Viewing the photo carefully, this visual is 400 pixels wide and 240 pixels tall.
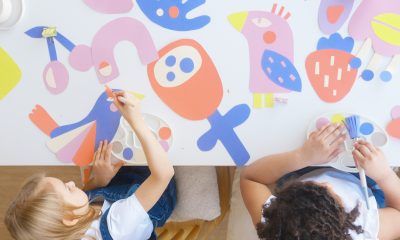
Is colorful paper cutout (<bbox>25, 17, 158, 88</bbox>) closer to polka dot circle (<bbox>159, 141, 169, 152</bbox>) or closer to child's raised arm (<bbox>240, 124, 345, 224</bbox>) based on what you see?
polka dot circle (<bbox>159, 141, 169, 152</bbox>)

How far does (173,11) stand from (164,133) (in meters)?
0.21

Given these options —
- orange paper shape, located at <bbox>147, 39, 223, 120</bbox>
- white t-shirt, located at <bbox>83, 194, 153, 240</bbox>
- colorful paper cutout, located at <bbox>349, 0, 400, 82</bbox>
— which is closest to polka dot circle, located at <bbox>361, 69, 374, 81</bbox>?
colorful paper cutout, located at <bbox>349, 0, 400, 82</bbox>

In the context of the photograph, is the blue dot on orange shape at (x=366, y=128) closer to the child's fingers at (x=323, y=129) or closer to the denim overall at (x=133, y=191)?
the child's fingers at (x=323, y=129)

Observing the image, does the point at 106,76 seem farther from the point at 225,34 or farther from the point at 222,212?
the point at 222,212

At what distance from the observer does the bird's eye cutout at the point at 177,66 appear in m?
0.77

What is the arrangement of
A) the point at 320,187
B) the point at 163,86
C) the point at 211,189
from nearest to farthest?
1. the point at 320,187
2. the point at 163,86
3. the point at 211,189

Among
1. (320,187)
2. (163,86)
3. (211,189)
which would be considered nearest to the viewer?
(320,187)

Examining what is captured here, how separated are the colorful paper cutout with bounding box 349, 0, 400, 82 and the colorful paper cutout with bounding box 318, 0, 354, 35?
0.01 meters

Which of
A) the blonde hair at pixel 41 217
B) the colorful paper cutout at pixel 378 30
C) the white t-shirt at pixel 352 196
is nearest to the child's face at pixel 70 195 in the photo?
the blonde hair at pixel 41 217

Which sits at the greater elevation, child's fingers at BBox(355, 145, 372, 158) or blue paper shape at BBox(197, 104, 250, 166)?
blue paper shape at BBox(197, 104, 250, 166)

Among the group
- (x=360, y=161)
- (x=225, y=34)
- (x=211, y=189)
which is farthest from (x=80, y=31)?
(x=360, y=161)

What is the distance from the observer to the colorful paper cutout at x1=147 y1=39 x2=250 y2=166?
77cm

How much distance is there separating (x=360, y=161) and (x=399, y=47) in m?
0.19

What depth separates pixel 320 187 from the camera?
677 millimetres
